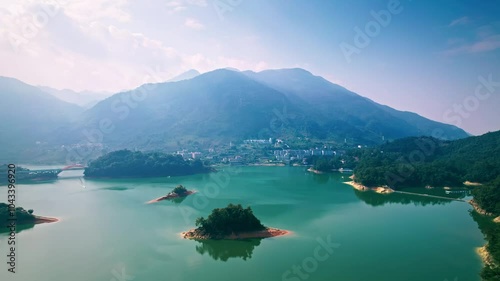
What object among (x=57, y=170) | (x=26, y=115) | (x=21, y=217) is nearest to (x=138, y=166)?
(x=57, y=170)

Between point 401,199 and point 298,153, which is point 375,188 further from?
point 298,153

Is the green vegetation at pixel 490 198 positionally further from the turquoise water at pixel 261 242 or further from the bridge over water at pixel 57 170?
the bridge over water at pixel 57 170

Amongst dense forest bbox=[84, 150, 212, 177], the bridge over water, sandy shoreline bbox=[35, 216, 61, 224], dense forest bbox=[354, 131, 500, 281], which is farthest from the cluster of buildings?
sandy shoreline bbox=[35, 216, 61, 224]

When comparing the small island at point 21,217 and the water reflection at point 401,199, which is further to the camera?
the water reflection at point 401,199

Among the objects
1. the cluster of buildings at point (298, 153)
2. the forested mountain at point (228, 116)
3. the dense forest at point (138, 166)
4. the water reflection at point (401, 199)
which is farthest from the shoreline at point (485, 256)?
the forested mountain at point (228, 116)

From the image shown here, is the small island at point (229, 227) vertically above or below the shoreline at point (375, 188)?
below

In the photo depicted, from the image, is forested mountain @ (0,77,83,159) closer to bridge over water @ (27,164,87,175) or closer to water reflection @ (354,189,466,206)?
bridge over water @ (27,164,87,175)
